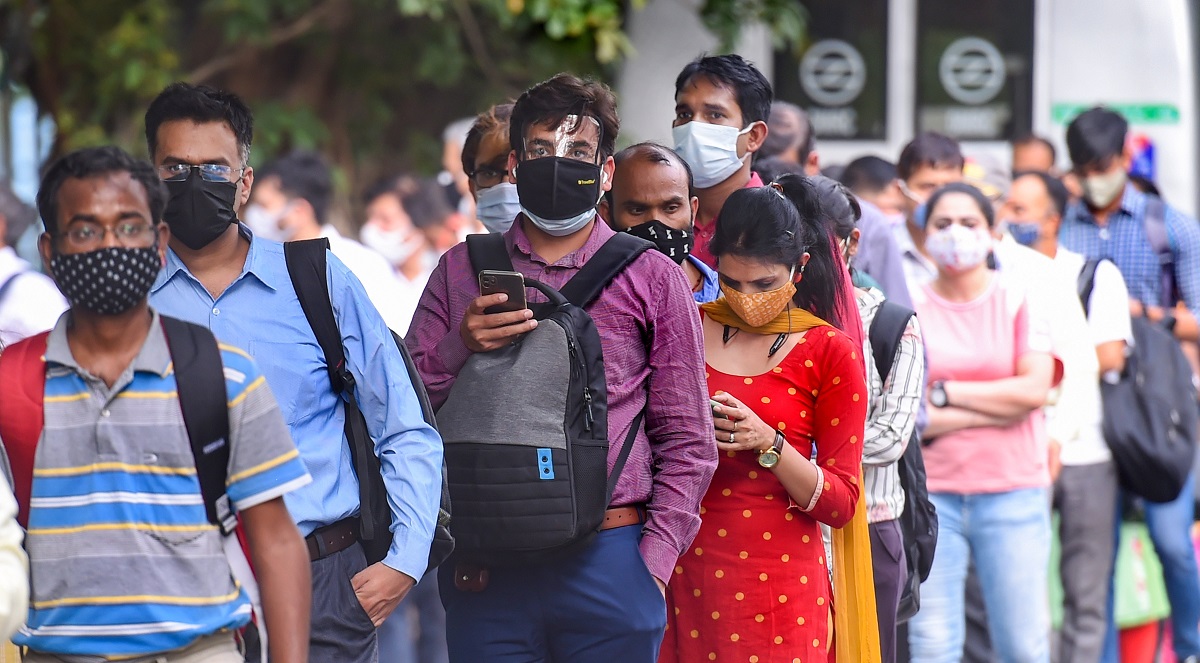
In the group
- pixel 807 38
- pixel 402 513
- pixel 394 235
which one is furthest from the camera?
pixel 807 38

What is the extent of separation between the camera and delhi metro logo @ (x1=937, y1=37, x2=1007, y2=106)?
35.9 ft

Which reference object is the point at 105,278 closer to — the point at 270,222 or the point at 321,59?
the point at 270,222

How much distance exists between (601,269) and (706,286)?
776 mm

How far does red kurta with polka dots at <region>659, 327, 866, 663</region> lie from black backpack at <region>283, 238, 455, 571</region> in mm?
774

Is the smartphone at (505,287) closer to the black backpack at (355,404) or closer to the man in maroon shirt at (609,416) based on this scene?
the man in maroon shirt at (609,416)

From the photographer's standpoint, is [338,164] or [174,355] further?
[338,164]

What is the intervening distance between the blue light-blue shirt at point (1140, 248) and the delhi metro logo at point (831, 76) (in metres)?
3.47

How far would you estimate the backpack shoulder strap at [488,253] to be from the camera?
12.3 feet

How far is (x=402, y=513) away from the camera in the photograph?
3.50 meters

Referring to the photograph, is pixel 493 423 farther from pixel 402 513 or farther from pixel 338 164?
pixel 338 164

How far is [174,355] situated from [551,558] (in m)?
1.12

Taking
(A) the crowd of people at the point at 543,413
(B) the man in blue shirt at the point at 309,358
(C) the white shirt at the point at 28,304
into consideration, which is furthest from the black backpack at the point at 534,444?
(C) the white shirt at the point at 28,304

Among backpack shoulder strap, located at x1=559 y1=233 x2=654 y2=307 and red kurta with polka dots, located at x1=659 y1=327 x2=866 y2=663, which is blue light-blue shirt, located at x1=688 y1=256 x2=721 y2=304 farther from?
backpack shoulder strap, located at x1=559 y1=233 x2=654 y2=307

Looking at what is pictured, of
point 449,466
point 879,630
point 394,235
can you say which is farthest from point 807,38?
point 449,466
